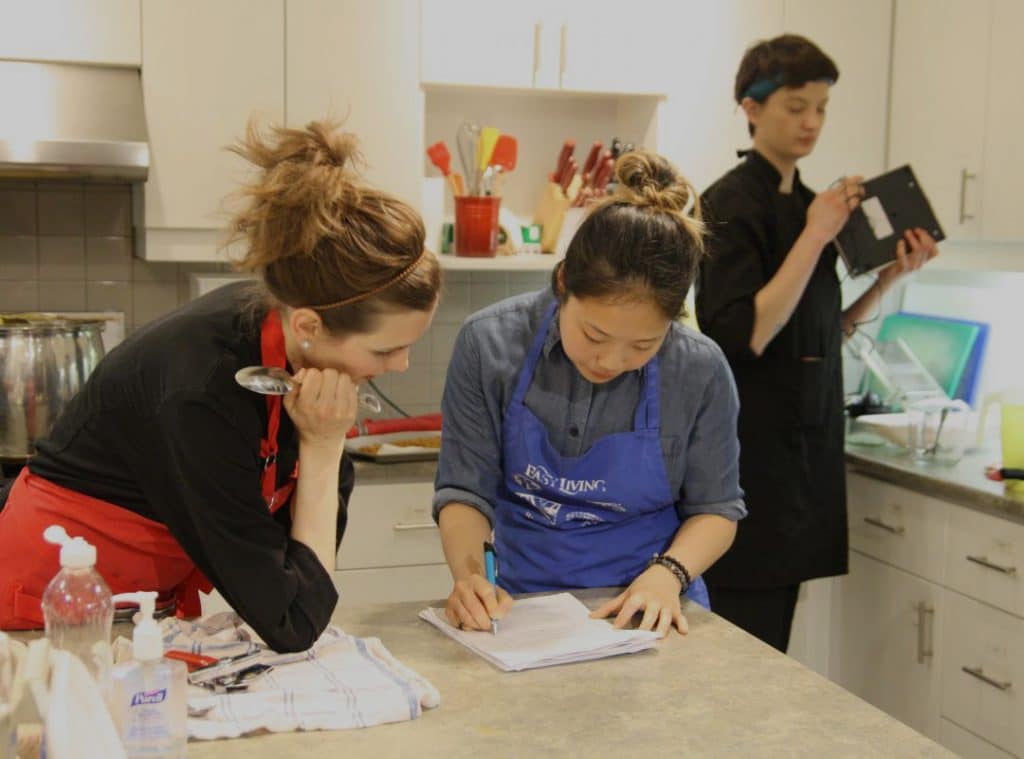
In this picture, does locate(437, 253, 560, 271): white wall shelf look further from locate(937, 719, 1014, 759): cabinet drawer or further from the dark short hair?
locate(937, 719, 1014, 759): cabinet drawer

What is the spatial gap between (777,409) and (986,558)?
54cm

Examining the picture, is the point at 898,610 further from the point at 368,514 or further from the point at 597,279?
the point at 597,279

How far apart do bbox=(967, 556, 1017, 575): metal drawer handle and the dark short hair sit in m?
1.05

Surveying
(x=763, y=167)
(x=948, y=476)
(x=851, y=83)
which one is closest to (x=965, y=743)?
(x=948, y=476)

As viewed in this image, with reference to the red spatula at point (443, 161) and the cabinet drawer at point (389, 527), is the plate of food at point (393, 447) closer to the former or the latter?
the cabinet drawer at point (389, 527)

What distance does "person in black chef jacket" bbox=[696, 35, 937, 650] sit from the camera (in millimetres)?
2562

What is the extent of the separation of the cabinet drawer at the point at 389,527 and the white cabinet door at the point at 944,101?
146 cm

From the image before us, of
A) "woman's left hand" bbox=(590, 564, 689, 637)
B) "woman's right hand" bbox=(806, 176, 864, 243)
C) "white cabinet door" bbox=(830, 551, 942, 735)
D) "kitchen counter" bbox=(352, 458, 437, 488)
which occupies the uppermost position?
"woman's right hand" bbox=(806, 176, 864, 243)

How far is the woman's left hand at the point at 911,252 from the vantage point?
9.07ft

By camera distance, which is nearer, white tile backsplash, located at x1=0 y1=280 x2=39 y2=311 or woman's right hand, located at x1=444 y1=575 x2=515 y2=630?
woman's right hand, located at x1=444 y1=575 x2=515 y2=630

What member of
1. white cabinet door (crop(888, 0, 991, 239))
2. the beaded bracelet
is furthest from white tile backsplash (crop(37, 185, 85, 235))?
white cabinet door (crop(888, 0, 991, 239))

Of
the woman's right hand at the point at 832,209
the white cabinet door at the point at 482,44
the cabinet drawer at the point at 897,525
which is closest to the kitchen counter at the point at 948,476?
the cabinet drawer at the point at 897,525

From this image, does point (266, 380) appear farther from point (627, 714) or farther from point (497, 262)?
point (497, 262)

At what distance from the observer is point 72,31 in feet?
9.11
